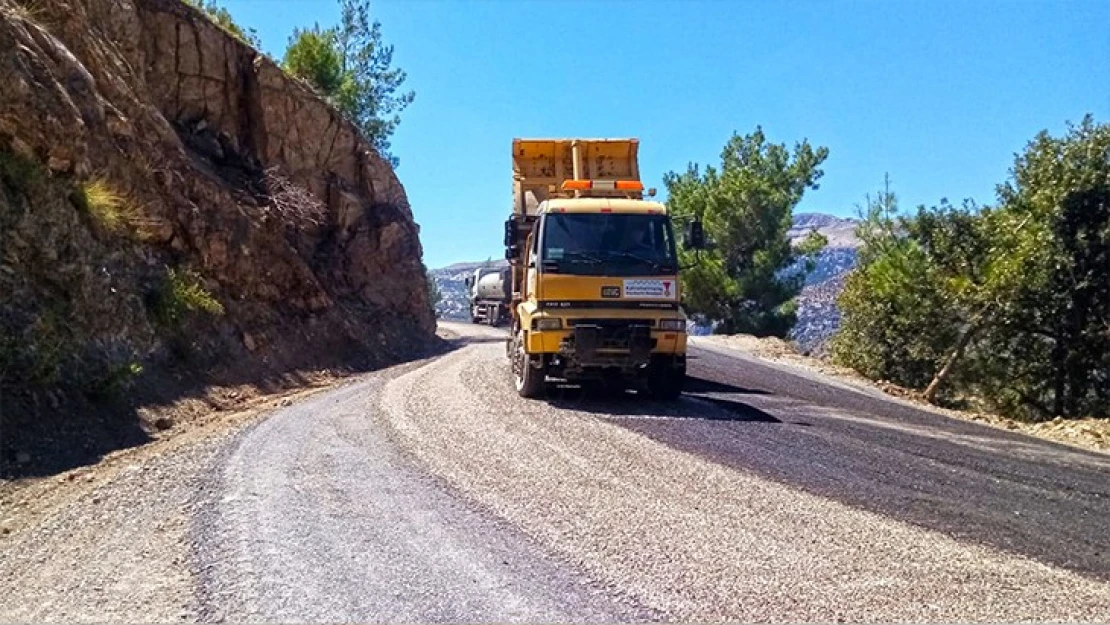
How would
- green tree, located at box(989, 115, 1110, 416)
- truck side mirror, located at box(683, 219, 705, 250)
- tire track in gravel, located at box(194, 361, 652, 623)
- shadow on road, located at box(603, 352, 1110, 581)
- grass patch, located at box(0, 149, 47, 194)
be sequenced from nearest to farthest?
tire track in gravel, located at box(194, 361, 652, 623)
shadow on road, located at box(603, 352, 1110, 581)
grass patch, located at box(0, 149, 47, 194)
truck side mirror, located at box(683, 219, 705, 250)
green tree, located at box(989, 115, 1110, 416)

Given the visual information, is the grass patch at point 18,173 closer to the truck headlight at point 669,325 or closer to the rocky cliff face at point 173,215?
the rocky cliff face at point 173,215

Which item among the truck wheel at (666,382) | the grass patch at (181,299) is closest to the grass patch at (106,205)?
the grass patch at (181,299)

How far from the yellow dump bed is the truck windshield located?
3327 millimetres

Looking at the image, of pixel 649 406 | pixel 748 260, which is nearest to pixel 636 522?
pixel 649 406

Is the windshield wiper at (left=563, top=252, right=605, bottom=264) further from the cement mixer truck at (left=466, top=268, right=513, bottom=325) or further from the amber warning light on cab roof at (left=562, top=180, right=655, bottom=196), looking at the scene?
the cement mixer truck at (left=466, top=268, right=513, bottom=325)

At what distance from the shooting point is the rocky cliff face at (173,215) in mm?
9719

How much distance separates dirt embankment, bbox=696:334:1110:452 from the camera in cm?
1219

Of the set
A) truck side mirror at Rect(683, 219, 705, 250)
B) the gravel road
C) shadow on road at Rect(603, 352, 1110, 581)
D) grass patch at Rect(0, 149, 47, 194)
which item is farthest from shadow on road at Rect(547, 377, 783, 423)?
grass patch at Rect(0, 149, 47, 194)

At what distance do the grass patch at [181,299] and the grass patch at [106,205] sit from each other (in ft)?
3.43

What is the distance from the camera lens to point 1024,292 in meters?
17.5

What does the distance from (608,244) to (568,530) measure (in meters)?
6.39

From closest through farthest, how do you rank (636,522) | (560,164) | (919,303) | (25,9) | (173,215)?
(636,522) < (25,9) < (173,215) < (560,164) < (919,303)

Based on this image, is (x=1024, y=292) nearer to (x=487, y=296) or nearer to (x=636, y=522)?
(x=636, y=522)

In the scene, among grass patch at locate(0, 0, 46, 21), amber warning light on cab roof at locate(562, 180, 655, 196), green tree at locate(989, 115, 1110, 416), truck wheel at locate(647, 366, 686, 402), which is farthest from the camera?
green tree at locate(989, 115, 1110, 416)
